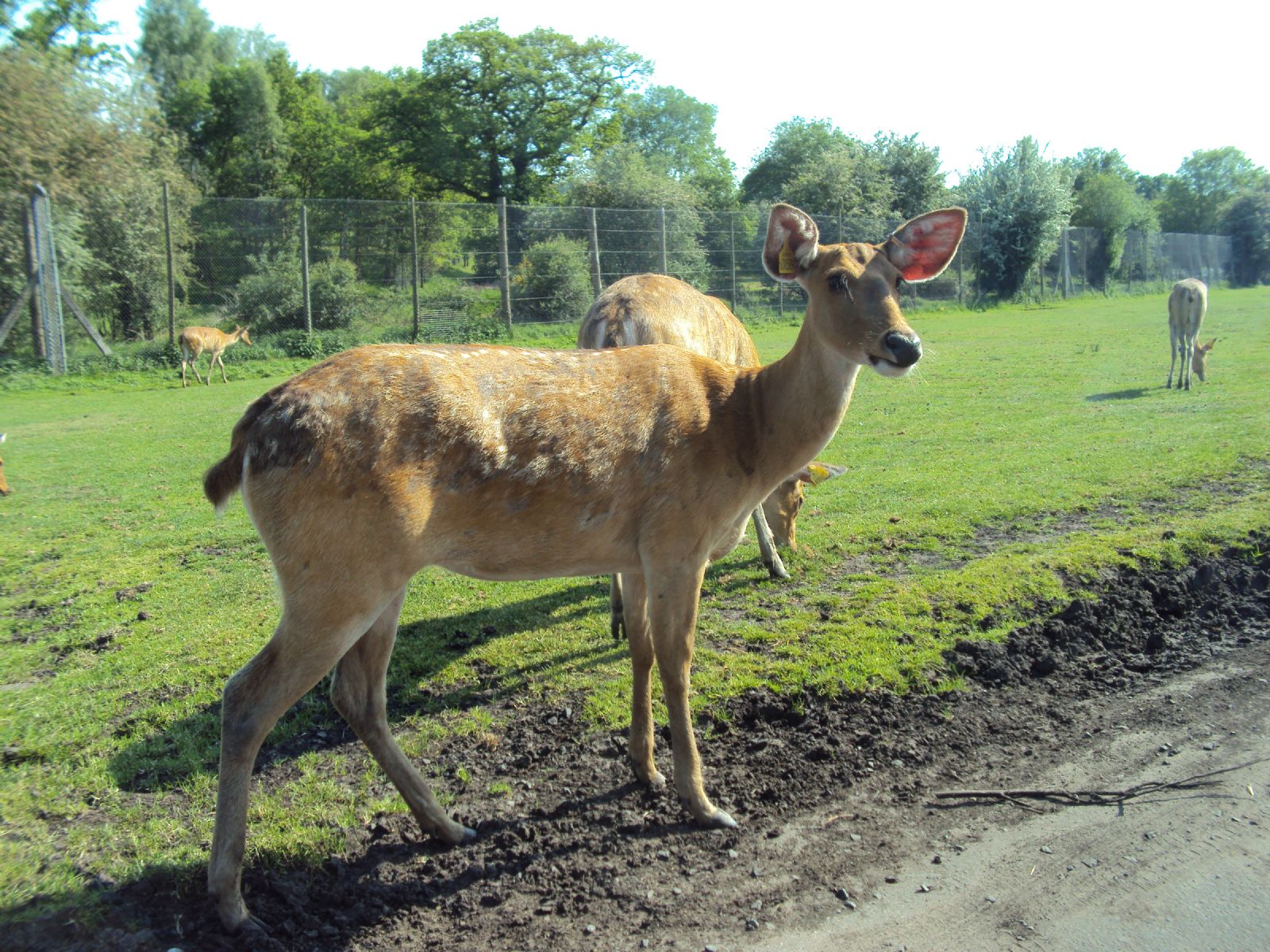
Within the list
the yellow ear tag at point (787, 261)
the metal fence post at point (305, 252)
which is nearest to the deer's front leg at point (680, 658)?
the yellow ear tag at point (787, 261)

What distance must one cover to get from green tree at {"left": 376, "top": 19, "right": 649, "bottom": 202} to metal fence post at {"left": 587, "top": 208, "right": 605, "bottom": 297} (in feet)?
70.5

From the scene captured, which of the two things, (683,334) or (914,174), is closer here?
(683,334)

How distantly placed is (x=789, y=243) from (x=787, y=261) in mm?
Result: 96

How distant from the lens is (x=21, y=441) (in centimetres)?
1399

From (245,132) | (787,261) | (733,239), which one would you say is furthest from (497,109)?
(787,261)

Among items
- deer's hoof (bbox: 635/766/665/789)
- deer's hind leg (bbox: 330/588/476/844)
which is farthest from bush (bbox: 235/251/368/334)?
deer's hoof (bbox: 635/766/665/789)

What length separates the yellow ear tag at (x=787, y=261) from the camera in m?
4.86

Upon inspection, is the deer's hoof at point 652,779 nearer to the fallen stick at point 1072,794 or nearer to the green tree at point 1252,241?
the fallen stick at point 1072,794

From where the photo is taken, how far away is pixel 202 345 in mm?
20906

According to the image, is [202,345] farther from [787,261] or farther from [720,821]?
[720,821]

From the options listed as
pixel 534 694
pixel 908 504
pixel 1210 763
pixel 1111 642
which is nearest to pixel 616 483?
pixel 534 694

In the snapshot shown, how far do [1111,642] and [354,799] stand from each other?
16.2ft

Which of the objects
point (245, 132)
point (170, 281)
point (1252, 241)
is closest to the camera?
point (170, 281)

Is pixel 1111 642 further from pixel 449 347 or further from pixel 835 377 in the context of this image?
pixel 449 347
